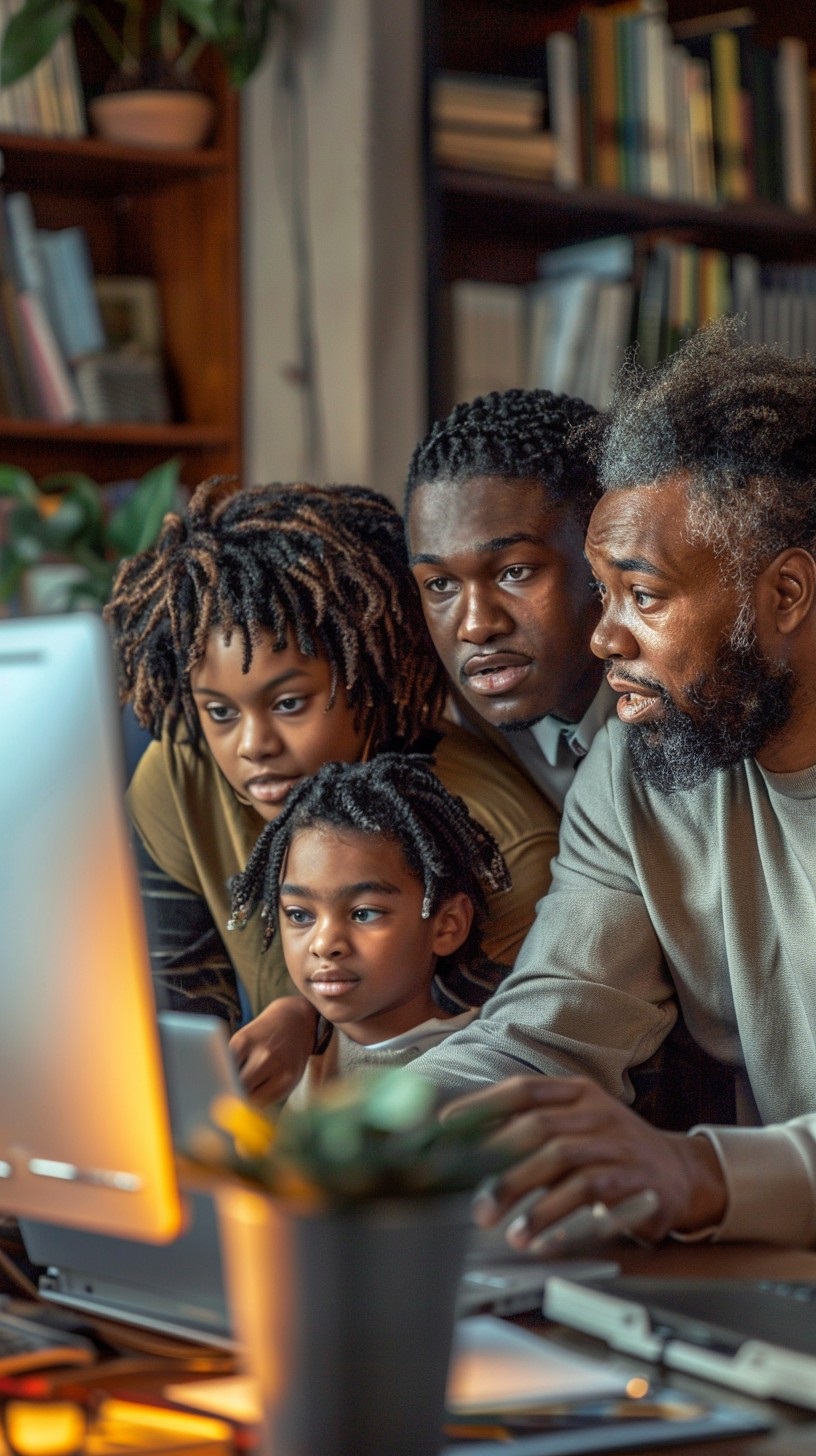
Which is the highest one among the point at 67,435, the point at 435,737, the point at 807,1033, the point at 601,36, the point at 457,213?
the point at 601,36

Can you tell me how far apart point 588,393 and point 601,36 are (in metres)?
0.64

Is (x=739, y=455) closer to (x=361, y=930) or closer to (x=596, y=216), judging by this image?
(x=361, y=930)

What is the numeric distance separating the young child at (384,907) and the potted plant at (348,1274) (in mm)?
884

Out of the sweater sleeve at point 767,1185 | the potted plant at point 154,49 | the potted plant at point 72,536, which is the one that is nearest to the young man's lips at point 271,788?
the sweater sleeve at point 767,1185

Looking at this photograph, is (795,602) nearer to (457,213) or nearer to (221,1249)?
(221,1249)

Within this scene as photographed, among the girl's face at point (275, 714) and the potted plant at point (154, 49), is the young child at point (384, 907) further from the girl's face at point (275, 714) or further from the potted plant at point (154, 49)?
the potted plant at point (154, 49)

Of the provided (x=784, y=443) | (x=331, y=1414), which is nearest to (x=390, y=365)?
(x=784, y=443)

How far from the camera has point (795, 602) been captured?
1330 mm

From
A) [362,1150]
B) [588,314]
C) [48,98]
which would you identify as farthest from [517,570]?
[48,98]

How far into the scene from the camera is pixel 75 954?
69cm

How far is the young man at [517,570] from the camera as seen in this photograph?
1627 millimetres

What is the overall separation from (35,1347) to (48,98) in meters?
2.66

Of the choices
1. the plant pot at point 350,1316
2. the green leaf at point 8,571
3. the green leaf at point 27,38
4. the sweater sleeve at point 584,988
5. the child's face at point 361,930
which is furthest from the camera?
the green leaf at point 8,571

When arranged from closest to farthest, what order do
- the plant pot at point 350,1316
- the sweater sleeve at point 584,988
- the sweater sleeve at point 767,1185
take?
the plant pot at point 350,1316, the sweater sleeve at point 767,1185, the sweater sleeve at point 584,988
